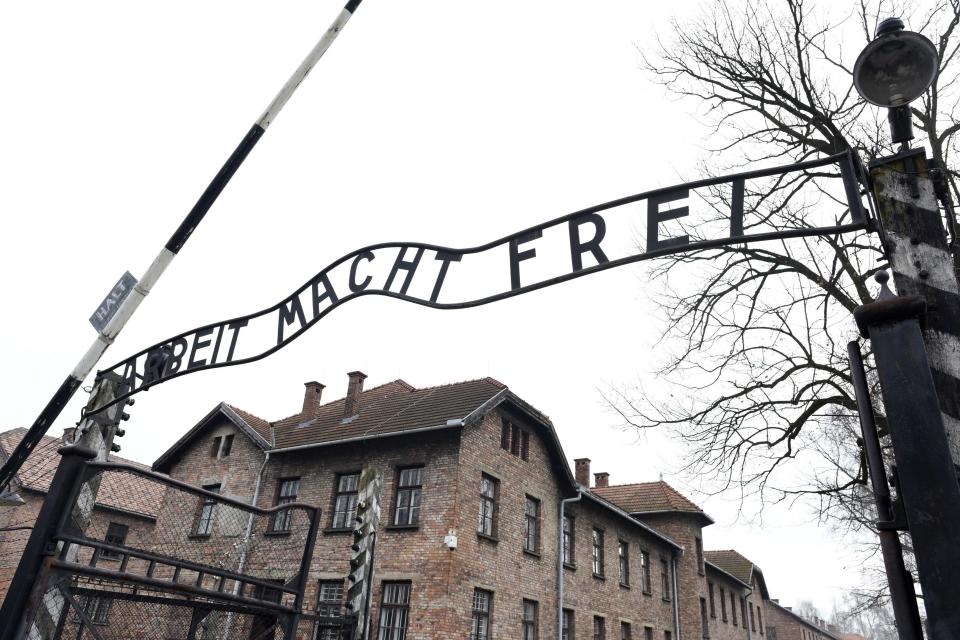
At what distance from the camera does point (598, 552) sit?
22.2 m

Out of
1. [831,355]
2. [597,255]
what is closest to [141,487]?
[831,355]

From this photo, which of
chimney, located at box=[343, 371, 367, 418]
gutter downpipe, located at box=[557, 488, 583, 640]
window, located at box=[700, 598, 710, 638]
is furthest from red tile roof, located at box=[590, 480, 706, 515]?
chimney, located at box=[343, 371, 367, 418]

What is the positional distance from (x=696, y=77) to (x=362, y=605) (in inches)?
389

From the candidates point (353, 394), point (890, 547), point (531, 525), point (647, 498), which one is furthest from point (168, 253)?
point (647, 498)

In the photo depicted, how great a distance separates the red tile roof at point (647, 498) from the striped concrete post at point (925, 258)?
93.0 feet

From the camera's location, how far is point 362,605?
664 cm

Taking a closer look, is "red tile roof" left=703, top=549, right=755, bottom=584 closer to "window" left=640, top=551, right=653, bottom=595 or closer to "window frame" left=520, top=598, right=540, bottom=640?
"window" left=640, top=551, right=653, bottom=595

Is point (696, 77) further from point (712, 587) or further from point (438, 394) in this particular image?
point (712, 587)

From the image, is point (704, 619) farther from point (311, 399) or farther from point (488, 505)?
point (311, 399)

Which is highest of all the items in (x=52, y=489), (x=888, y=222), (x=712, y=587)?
(x=712, y=587)

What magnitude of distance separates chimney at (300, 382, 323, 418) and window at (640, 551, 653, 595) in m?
13.8

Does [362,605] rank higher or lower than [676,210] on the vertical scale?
lower

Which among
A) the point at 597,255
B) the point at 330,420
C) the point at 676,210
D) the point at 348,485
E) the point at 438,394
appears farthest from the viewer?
the point at 330,420

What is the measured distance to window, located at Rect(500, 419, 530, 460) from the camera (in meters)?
18.5
